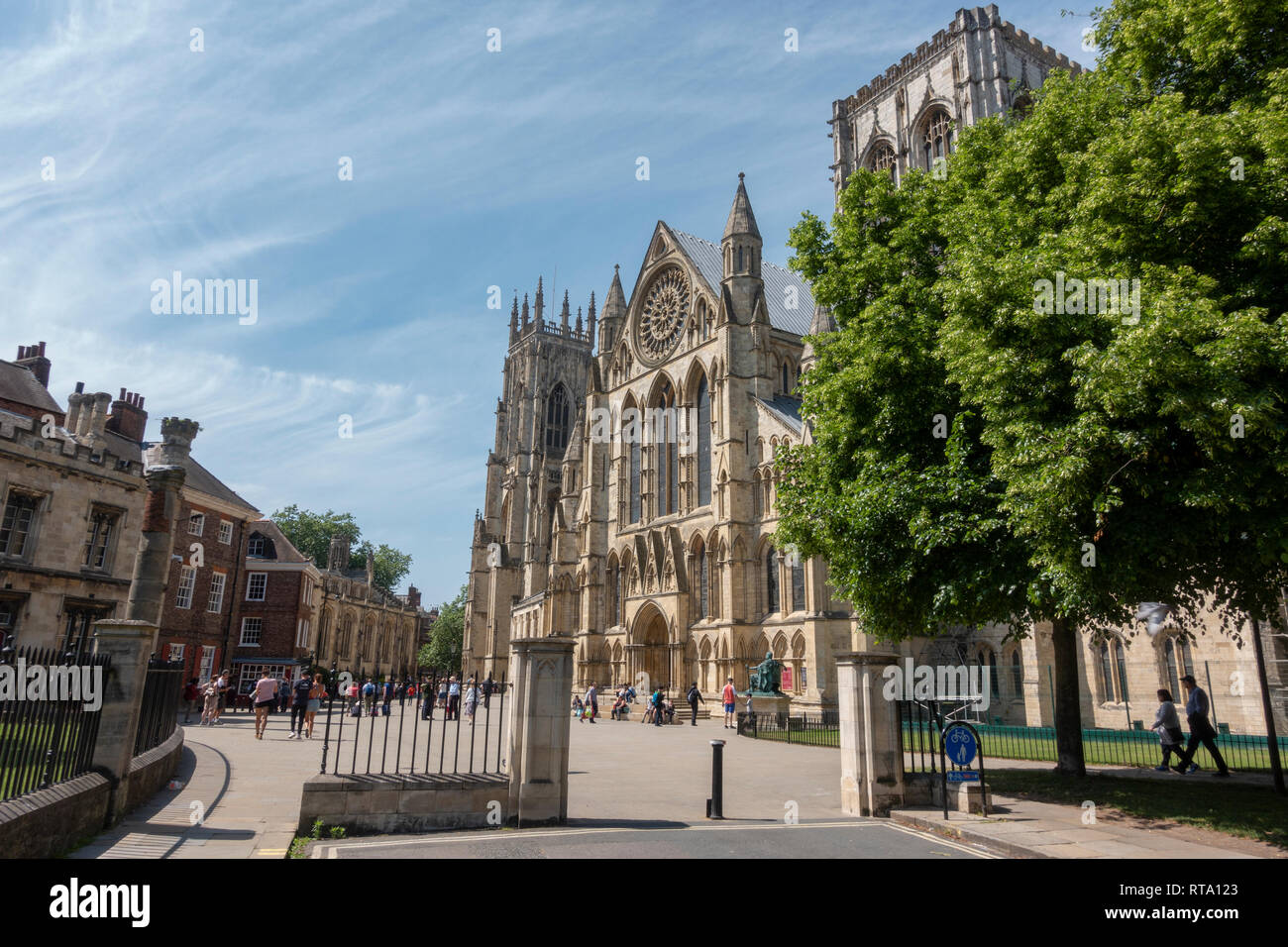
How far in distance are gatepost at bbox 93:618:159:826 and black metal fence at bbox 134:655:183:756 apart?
19.5 inches

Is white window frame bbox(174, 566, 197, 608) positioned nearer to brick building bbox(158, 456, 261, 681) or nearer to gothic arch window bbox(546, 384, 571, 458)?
brick building bbox(158, 456, 261, 681)

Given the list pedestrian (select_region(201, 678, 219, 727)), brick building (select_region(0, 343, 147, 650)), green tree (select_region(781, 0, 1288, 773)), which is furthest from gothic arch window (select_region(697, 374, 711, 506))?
green tree (select_region(781, 0, 1288, 773))

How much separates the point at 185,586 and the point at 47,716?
96.4 ft

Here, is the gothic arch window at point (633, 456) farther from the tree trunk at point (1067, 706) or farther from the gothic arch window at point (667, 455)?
the tree trunk at point (1067, 706)

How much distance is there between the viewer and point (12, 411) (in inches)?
1117

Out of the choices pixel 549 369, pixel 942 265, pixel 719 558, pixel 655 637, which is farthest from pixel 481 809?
pixel 549 369

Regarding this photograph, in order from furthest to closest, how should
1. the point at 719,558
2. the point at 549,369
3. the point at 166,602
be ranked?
the point at 549,369
the point at 719,558
the point at 166,602

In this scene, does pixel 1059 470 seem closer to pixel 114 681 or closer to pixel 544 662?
pixel 544 662

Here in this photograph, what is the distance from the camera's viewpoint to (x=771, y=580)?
116ft

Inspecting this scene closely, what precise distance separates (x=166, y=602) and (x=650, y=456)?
23.8 metres

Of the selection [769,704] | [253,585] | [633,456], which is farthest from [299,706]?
[633,456]

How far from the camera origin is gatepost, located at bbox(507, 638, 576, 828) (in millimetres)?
8867

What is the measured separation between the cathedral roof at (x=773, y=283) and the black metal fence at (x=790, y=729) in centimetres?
2274

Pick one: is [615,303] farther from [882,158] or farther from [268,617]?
[268,617]
